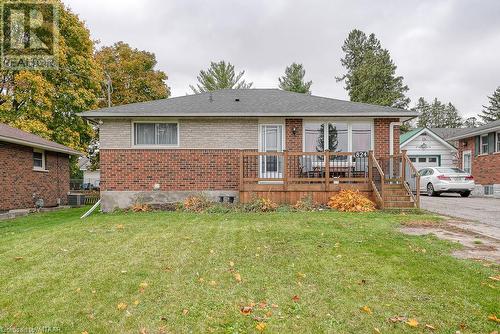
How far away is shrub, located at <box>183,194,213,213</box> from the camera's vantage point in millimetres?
10078

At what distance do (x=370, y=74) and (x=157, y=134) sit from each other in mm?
32892

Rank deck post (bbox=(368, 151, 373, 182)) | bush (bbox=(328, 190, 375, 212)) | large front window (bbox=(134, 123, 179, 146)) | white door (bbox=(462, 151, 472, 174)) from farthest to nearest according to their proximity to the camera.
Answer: white door (bbox=(462, 151, 472, 174)), large front window (bbox=(134, 123, 179, 146)), deck post (bbox=(368, 151, 373, 182)), bush (bbox=(328, 190, 375, 212))

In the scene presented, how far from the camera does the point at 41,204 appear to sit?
13773 millimetres

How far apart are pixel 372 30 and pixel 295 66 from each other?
39.4 ft

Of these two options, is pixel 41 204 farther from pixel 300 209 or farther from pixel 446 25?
pixel 446 25

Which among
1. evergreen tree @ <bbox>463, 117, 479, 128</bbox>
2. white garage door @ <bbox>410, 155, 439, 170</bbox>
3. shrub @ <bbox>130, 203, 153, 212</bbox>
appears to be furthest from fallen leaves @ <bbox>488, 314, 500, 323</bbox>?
evergreen tree @ <bbox>463, 117, 479, 128</bbox>

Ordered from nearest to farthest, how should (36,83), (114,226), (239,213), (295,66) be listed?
(114,226) → (239,213) → (36,83) → (295,66)

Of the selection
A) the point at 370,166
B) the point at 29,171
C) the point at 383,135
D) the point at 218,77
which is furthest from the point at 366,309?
the point at 218,77

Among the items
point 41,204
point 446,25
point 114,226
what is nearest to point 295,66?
point 446,25

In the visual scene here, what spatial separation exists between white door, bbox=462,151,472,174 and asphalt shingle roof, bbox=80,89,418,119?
11.9 meters

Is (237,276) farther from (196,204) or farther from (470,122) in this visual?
(470,122)

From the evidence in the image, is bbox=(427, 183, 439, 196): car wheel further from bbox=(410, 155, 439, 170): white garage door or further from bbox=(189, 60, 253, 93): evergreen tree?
bbox=(189, 60, 253, 93): evergreen tree

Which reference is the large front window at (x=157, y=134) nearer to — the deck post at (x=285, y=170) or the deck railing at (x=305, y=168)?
the deck railing at (x=305, y=168)

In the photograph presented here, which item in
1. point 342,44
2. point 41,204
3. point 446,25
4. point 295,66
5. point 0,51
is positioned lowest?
point 41,204
